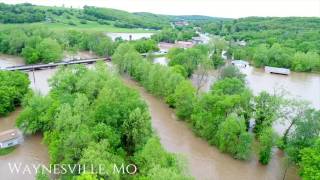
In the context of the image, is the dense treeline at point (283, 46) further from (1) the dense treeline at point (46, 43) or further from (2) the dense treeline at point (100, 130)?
(2) the dense treeline at point (100, 130)

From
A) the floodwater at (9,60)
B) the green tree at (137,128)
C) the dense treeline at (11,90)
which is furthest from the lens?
the floodwater at (9,60)

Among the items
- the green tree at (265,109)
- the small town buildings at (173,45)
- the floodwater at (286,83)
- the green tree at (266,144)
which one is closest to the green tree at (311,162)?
the green tree at (266,144)

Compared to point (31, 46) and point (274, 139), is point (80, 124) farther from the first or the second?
point (31, 46)

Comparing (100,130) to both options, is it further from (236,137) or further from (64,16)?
(64,16)

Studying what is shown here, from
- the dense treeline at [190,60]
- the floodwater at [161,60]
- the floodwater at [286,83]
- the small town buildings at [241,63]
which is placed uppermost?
the dense treeline at [190,60]

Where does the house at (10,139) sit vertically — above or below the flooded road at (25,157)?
above
